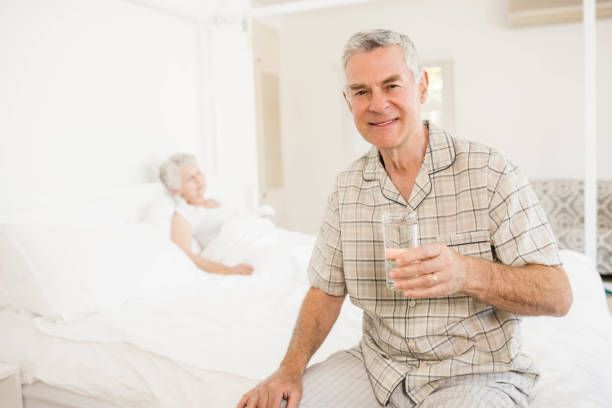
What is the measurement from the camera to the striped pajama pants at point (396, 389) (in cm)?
118

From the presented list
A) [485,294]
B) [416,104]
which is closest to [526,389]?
[485,294]

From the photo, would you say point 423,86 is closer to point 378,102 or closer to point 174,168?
point 378,102

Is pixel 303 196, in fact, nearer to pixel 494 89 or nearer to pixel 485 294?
pixel 494 89

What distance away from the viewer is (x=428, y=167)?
1334mm

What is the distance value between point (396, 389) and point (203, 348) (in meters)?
0.75

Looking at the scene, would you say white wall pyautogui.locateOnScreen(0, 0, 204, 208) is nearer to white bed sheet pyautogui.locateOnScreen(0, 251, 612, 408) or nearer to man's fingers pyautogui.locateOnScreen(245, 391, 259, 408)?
white bed sheet pyautogui.locateOnScreen(0, 251, 612, 408)

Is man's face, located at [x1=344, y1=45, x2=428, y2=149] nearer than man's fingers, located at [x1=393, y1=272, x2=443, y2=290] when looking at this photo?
No

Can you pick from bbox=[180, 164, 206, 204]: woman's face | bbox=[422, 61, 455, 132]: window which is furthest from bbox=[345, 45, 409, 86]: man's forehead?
bbox=[422, 61, 455, 132]: window

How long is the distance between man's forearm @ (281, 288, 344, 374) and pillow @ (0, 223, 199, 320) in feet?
3.42

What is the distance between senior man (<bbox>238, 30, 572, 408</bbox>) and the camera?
1169mm

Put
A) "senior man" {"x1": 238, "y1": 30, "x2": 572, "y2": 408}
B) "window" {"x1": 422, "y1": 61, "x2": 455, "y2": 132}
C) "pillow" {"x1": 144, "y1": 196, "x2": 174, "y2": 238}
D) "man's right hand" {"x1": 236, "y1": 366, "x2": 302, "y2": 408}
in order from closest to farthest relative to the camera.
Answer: "senior man" {"x1": 238, "y1": 30, "x2": 572, "y2": 408}, "man's right hand" {"x1": 236, "y1": 366, "x2": 302, "y2": 408}, "pillow" {"x1": 144, "y1": 196, "x2": 174, "y2": 238}, "window" {"x1": 422, "y1": 61, "x2": 455, "y2": 132}

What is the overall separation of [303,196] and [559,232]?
9.41ft

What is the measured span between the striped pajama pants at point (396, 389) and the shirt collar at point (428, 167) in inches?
16.2

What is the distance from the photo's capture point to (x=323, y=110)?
20.9ft
